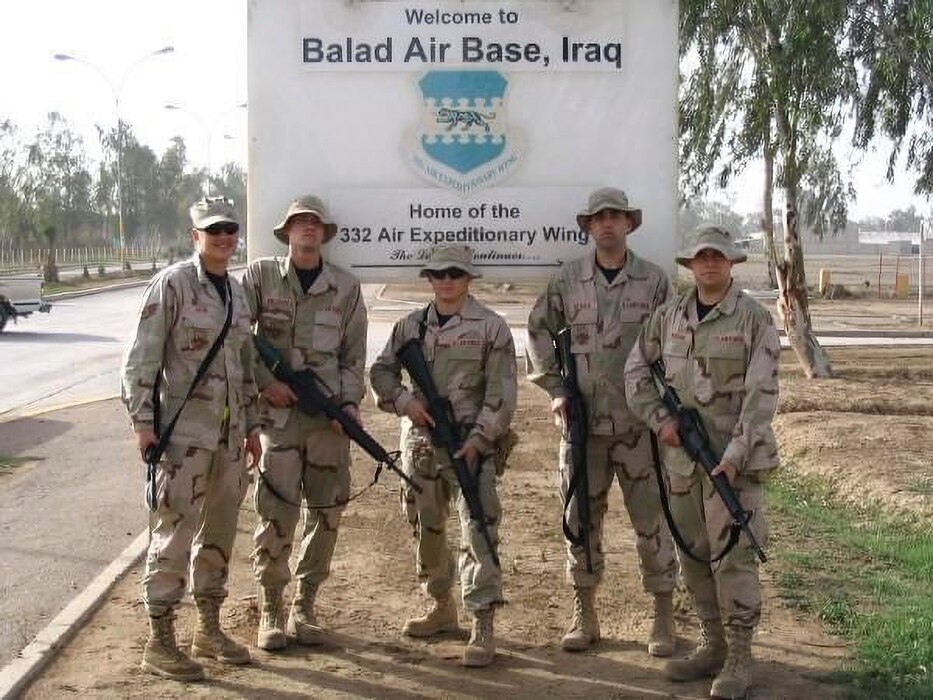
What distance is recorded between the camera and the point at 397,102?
6.18 m

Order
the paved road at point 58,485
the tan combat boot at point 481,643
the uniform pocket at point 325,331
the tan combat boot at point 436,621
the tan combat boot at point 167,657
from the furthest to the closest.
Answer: the paved road at point 58,485
the tan combat boot at point 436,621
the uniform pocket at point 325,331
the tan combat boot at point 481,643
the tan combat boot at point 167,657

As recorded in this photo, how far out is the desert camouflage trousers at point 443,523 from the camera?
17.6ft

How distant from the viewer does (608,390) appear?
A: 18.0 feet

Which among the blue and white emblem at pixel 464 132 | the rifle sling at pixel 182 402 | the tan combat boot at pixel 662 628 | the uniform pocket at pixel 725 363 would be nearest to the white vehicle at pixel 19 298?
the blue and white emblem at pixel 464 132

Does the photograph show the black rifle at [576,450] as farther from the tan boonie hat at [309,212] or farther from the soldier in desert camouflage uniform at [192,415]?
the soldier in desert camouflage uniform at [192,415]

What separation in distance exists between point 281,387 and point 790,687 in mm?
2494

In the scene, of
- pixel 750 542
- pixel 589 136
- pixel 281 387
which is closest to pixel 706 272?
pixel 750 542

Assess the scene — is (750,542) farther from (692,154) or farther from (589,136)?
(692,154)

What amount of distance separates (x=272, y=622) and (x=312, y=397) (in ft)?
3.41

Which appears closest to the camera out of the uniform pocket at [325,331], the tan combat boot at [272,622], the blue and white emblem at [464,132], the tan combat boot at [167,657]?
the tan combat boot at [167,657]

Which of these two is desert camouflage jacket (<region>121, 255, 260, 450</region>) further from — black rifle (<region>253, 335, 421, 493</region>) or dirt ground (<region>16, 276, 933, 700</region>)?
dirt ground (<region>16, 276, 933, 700</region>)

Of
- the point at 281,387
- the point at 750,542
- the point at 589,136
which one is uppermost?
the point at 589,136

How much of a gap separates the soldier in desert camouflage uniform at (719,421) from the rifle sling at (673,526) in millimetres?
26

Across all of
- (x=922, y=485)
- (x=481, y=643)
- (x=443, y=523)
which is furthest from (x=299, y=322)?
(x=922, y=485)
